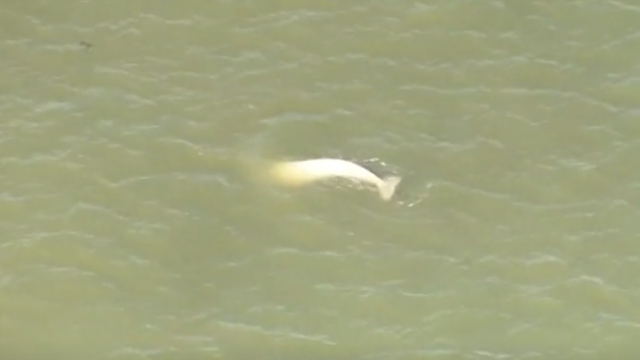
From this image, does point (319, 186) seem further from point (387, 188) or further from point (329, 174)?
point (387, 188)

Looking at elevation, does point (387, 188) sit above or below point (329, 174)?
below

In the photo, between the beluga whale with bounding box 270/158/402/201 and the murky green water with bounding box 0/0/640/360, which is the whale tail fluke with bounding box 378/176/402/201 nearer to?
the beluga whale with bounding box 270/158/402/201

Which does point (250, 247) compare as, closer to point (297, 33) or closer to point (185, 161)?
point (185, 161)

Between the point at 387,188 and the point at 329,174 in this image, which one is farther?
the point at 329,174

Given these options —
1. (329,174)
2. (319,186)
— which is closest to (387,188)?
(329,174)

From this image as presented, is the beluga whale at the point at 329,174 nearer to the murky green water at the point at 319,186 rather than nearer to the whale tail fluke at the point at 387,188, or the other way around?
the whale tail fluke at the point at 387,188

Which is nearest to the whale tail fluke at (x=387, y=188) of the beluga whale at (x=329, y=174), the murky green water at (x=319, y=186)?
the beluga whale at (x=329, y=174)
